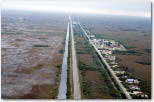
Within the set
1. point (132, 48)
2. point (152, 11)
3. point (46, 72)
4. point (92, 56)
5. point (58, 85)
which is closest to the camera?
point (152, 11)

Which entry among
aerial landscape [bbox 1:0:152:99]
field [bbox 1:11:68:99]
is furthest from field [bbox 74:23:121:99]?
field [bbox 1:11:68:99]

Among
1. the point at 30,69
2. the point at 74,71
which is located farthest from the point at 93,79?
the point at 30,69

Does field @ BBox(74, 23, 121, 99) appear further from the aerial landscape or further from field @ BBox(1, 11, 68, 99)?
field @ BBox(1, 11, 68, 99)

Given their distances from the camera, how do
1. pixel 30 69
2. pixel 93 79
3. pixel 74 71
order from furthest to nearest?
1. pixel 74 71
2. pixel 30 69
3. pixel 93 79

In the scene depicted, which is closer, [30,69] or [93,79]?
[93,79]

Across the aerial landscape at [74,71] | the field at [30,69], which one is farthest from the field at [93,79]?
the field at [30,69]

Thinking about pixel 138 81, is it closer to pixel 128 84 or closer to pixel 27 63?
pixel 128 84

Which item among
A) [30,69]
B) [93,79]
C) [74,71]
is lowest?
[93,79]

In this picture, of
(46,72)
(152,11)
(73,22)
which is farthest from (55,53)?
Answer: (73,22)

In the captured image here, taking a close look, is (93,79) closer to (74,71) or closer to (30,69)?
(74,71)

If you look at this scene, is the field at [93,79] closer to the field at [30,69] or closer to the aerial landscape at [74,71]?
the aerial landscape at [74,71]

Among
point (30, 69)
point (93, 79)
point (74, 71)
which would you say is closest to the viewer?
point (93, 79)
